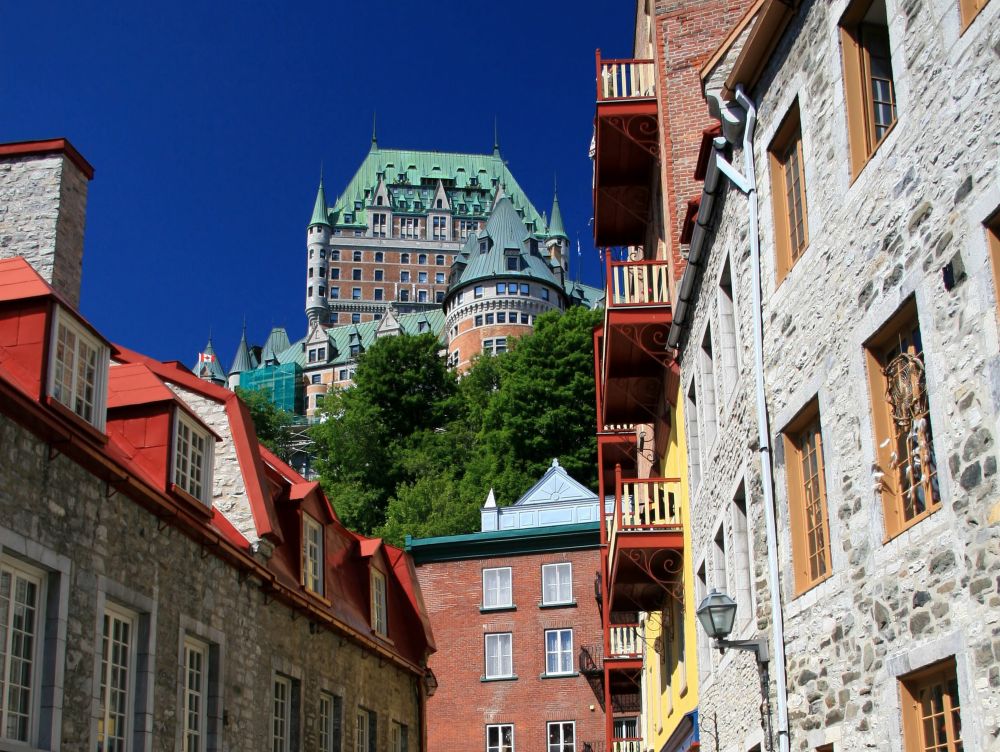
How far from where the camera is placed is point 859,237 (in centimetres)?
931

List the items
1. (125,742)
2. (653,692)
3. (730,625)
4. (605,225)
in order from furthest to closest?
1. (653,692)
2. (605,225)
3. (125,742)
4. (730,625)

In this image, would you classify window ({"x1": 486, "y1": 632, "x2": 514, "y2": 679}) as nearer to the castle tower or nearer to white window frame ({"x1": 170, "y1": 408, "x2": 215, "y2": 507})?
white window frame ({"x1": 170, "y1": 408, "x2": 215, "y2": 507})

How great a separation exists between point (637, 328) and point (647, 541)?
3.16 m

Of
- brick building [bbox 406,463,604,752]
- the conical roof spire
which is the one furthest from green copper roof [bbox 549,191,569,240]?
brick building [bbox 406,463,604,752]

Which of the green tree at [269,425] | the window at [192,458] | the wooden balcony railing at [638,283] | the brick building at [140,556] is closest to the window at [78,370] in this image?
the brick building at [140,556]

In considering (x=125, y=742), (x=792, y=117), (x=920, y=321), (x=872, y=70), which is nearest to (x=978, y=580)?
(x=920, y=321)

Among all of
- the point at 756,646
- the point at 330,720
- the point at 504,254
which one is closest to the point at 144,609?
the point at 756,646

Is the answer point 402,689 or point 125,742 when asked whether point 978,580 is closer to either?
point 125,742

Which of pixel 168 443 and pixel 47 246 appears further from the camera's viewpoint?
pixel 47 246

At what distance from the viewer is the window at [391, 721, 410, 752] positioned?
78.7ft

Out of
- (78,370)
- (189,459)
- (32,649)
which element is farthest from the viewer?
(189,459)

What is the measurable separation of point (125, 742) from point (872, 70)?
9.85 metres

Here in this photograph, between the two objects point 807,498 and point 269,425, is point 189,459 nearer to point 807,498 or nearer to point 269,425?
point 807,498

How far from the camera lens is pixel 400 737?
24.6 m
